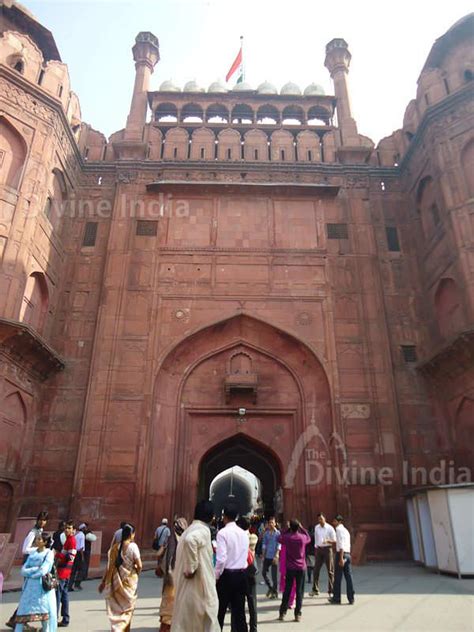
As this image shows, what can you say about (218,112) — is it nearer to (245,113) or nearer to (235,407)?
(245,113)

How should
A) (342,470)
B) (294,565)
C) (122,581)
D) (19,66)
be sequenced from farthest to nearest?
(19,66), (342,470), (294,565), (122,581)

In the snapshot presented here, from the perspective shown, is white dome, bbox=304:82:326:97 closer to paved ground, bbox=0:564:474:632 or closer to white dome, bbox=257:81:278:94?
white dome, bbox=257:81:278:94

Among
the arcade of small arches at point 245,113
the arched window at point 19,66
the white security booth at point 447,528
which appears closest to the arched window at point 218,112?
the arcade of small arches at point 245,113

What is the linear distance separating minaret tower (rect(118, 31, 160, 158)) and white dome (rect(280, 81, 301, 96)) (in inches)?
205

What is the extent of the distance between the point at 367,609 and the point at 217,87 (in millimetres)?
17947

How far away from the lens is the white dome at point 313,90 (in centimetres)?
1823

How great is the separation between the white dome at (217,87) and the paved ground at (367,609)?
16805mm

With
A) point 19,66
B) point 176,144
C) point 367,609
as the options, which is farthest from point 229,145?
point 367,609

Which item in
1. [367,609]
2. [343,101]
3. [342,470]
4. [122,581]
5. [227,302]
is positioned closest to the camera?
[122,581]

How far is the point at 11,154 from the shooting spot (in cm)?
1270

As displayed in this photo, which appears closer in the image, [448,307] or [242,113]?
[448,307]

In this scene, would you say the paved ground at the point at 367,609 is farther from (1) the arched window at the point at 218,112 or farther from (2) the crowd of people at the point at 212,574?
(1) the arched window at the point at 218,112

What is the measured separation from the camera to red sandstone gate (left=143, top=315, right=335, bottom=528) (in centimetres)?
1245

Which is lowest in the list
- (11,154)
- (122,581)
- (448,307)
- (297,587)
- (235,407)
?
(297,587)
